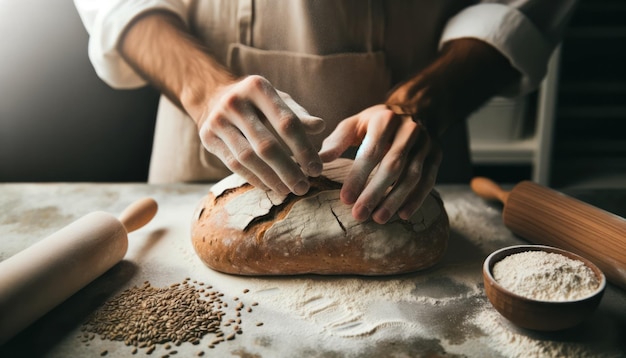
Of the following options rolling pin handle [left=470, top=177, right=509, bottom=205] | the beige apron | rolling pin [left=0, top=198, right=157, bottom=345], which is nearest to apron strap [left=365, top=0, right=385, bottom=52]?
the beige apron

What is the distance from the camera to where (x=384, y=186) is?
3.14 ft

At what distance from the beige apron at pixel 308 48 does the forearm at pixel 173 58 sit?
0.05 m

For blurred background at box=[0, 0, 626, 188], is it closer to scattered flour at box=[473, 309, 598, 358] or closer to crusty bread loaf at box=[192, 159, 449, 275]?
crusty bread loaf at box=[192, 159, 449, 275]

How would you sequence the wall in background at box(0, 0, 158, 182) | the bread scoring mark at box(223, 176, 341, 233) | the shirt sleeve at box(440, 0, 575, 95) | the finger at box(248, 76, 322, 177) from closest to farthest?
the finger at box(248, 76, 322, 177), the bread scoring mark at box(223, 176, 341, 233), the shirt sleeve at box(440, 0, 575, 95), the wall in background at box(0, 0, 158, 182)

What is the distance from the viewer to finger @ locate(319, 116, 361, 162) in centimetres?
102

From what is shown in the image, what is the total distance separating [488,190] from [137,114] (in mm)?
1148

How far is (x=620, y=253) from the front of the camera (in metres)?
0.95

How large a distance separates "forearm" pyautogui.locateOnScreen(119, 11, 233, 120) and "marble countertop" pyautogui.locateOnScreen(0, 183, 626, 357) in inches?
12.5

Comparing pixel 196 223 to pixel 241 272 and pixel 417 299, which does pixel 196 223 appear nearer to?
pixel 241 272

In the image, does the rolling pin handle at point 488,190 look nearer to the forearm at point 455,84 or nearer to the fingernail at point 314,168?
the forearm at point 455,84

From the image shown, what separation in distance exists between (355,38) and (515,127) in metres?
Answer: 1.48

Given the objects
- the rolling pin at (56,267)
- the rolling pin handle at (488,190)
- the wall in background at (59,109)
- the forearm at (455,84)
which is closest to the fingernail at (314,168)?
the forearm at (455,84)

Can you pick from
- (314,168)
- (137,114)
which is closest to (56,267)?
(314,168)

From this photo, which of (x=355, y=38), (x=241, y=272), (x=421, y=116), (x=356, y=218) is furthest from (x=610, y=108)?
(x=241, y=272)
